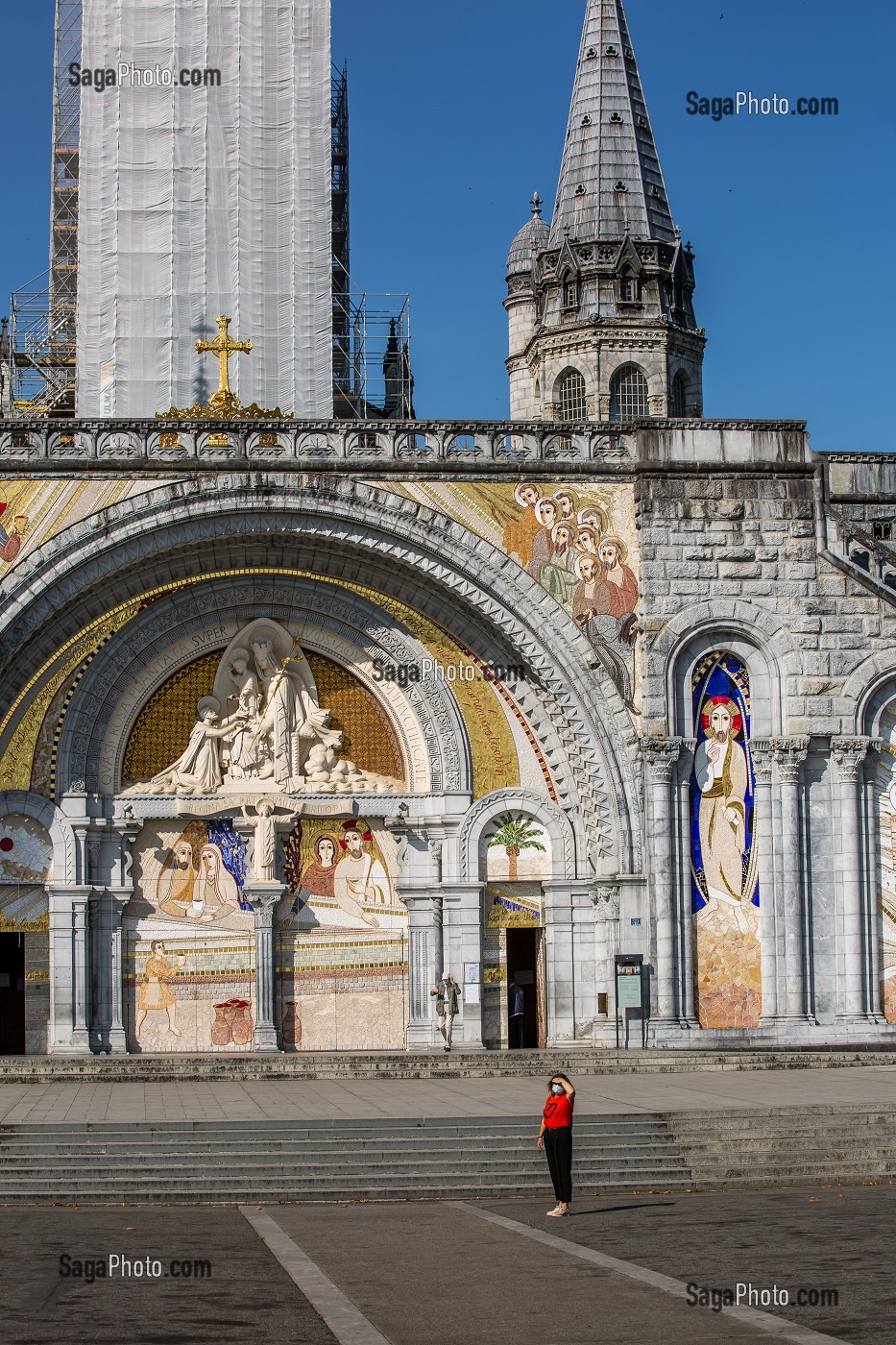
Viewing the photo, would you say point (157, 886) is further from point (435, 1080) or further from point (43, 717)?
point (435, 1080)

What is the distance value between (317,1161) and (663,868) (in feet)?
30.1

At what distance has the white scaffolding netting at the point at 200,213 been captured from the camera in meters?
33.2

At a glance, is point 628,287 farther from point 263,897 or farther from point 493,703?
point 263,897

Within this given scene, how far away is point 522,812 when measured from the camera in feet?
89.1

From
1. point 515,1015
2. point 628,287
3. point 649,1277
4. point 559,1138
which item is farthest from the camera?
point 628,287

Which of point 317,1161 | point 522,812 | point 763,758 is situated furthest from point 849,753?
point 317,1161

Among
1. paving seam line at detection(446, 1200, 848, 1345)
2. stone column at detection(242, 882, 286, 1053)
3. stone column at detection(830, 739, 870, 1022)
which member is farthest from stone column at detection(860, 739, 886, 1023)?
paving seam line at detection(446, 1200, 848, 1345)

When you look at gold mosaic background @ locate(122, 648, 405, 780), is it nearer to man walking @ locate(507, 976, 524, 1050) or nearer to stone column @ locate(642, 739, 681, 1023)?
man walking @ locate(507, 976, 524, 1050)

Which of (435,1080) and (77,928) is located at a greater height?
(77,928)

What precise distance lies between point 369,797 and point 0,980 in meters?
5.68

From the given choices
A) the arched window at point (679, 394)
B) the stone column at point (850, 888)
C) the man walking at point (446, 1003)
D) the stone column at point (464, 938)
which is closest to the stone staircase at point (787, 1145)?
the stone column at point (850, 888)

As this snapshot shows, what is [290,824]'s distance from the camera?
27266 millimetres

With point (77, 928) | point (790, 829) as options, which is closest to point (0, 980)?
point (77, 928)

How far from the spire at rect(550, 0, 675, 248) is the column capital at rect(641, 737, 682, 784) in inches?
602
